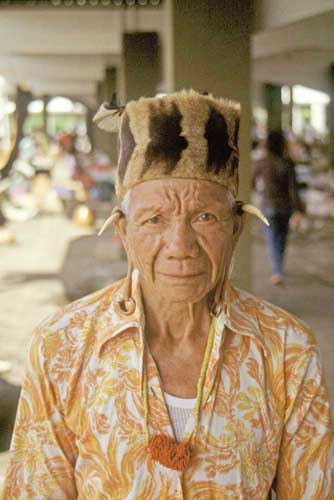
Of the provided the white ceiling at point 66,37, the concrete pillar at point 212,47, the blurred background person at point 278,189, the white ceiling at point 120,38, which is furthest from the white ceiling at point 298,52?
the white ceiling at point 66,37

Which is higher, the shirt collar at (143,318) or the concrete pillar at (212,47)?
the concrete pillar at (212,47)

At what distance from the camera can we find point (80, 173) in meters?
19.9

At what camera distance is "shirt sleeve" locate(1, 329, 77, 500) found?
5.82ft

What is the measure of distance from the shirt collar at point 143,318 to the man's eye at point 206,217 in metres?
0.19

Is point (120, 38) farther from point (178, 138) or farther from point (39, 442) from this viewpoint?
point (39, 442)

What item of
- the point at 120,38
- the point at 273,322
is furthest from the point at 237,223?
the point at 120,38

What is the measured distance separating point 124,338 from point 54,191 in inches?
713

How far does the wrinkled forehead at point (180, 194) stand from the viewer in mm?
1751

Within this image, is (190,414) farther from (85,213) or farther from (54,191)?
(54,191)

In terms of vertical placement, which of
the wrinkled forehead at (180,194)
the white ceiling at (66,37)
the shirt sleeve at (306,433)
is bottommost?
the shirt sleeve at (306,433)

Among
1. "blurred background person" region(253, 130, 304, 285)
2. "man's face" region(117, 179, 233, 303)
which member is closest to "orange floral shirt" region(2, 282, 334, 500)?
"man's face" region(117, 179, 233, 303)

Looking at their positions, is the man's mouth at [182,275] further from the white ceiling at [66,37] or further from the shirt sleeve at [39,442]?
the white ceiling at [66,37]

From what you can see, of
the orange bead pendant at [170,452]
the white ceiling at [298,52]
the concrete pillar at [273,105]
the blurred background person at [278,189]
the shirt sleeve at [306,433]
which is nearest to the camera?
the orange bead pendant at [170,452]

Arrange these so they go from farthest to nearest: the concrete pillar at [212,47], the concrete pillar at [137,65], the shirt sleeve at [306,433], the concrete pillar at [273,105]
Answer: the concrete pillar at [273,105] → the concrete pillar at [137,65] → the concrete pillar at [212,47] → the shirt sleeve at [306,433]
